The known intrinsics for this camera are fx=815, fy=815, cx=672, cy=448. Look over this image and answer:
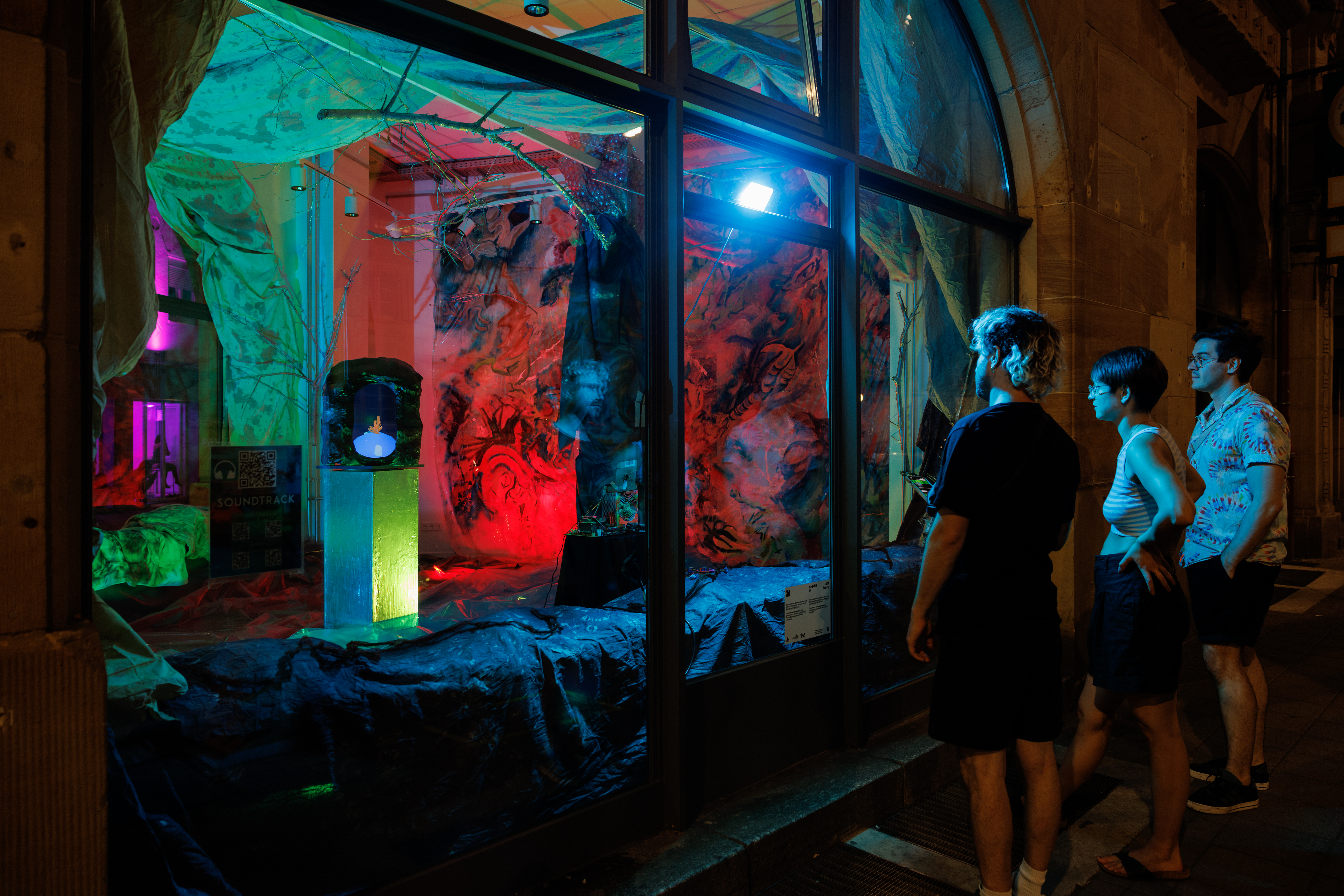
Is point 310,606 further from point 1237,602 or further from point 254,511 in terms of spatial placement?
point 1237,602

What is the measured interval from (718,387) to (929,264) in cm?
142

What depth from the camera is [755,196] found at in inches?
136

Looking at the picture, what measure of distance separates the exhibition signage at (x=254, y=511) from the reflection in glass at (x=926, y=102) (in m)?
2.88

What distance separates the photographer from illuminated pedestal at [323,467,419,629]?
266 centimetres

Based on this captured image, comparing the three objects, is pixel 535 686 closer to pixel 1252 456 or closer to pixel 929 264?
pixel 1252 456

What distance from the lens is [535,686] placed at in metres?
2.96

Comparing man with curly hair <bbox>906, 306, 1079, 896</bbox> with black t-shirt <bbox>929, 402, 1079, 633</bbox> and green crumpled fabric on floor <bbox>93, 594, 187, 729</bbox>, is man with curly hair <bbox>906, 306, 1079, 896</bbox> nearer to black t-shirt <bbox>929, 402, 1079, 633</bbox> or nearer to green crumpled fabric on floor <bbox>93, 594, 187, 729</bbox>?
black t-shirt <bbox>929, 402, 1079, 633</bbox>

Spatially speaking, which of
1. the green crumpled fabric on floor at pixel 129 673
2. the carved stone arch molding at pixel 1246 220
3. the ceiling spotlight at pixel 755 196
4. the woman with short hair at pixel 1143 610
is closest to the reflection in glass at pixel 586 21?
the ceiling spotlight at pixel 755 196

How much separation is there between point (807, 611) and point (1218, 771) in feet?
6.27

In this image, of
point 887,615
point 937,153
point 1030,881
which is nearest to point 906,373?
point 937,153

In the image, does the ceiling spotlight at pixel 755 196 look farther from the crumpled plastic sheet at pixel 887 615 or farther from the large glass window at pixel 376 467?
the crumpled plastic sheet at pixel 887 615

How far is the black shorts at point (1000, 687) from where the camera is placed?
2.23m

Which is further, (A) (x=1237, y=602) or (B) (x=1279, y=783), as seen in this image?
(B) (x=1279, y=783)

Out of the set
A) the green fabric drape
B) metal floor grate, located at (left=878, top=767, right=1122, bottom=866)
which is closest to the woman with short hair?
metal floor grate, located at (left=878, top=767, right=1122, bottom=866)
